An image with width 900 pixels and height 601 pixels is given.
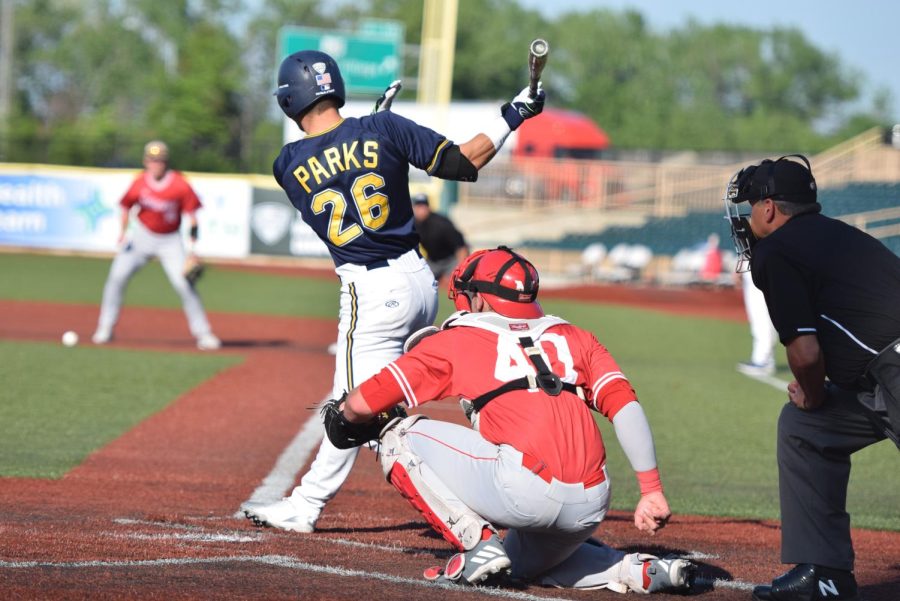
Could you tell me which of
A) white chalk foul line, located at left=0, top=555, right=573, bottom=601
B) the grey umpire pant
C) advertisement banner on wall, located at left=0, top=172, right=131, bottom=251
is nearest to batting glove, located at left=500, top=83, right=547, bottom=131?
the grey umpire pant

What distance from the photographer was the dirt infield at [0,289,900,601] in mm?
4547

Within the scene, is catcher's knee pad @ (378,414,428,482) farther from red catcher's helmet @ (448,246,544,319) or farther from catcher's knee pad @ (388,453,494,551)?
red catcher's helmet @ (448,246,544,319)

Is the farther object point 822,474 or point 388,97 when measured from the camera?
point 388,97

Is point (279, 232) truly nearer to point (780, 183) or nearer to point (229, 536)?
point (229, 536)

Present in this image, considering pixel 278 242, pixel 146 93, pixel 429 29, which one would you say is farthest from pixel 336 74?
pixel 146 93

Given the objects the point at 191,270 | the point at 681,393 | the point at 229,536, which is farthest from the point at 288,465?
the point at 191,270

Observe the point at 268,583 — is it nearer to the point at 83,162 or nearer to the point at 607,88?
the point at 83,162

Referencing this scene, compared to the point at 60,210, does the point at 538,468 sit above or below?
above

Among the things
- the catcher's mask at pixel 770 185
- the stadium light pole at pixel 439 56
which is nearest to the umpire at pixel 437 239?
the catcher's mask at pixel 770 185

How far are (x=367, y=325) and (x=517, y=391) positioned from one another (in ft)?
4.47

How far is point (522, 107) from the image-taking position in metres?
5.63

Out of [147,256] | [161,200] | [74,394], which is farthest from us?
Result: [147,256]

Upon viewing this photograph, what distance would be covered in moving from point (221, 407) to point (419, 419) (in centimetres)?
572

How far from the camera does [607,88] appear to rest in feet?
268
